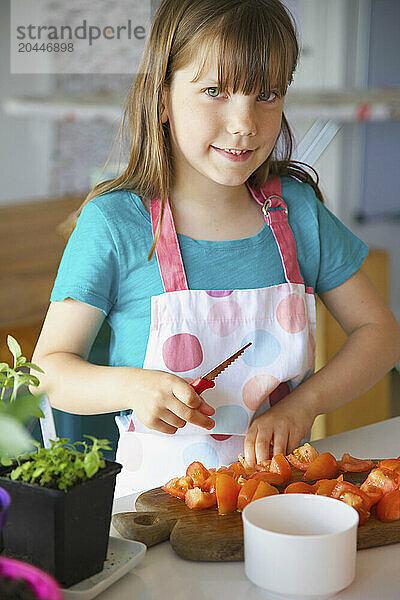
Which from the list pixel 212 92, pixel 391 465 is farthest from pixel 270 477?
pixel 212 92

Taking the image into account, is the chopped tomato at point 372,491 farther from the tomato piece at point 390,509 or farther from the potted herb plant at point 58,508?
the potted herb plant at point 58,508

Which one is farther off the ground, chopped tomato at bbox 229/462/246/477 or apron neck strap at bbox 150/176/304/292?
apron neck strap at bbox 150/176/304/292

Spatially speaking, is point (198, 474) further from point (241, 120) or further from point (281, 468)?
point (241, 120)

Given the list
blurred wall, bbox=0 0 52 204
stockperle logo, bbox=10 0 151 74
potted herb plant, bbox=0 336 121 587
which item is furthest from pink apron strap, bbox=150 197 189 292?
blurred wall, bbox=0 0 52 204

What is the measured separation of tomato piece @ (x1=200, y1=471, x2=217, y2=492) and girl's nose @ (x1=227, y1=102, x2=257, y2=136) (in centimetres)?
44

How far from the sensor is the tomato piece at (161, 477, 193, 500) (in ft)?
2.52

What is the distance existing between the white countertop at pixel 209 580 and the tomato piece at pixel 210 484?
0.22 ft

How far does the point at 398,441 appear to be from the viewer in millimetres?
999

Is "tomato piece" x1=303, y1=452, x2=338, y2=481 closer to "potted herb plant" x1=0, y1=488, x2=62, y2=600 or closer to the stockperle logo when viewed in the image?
"potted herb plant" x1=0, y1=488, x2=62, y2=600

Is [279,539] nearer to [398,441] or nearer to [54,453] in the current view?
[54,453]

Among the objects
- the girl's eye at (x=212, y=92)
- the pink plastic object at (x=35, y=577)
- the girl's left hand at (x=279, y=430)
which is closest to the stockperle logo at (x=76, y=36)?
the girl's eye at (x=212, y=92)

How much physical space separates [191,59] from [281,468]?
0.52 meters

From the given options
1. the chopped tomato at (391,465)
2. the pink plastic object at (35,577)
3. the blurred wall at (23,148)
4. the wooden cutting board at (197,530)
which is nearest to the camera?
the pink plastic object at (35,577)

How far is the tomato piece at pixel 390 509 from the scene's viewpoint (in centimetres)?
71
